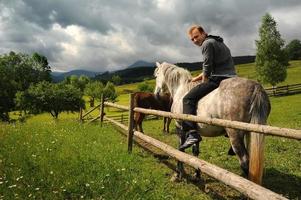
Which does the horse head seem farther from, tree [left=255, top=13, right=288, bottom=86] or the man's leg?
tree [left=255, top=13, right=288, bottom=86]

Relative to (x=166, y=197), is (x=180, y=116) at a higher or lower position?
higher

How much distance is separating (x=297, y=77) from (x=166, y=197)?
78.2 meters

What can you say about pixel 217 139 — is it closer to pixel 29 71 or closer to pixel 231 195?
pixel 231 195

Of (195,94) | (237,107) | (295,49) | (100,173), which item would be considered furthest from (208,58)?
(295,49)

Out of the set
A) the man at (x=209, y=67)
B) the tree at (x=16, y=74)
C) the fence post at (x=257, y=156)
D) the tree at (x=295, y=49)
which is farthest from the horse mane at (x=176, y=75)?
the tree at (x=295, y=49)

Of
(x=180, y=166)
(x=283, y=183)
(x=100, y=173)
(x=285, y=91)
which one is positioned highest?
(x=100, y=173)

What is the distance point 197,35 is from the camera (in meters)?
7.65

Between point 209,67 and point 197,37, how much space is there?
768mm

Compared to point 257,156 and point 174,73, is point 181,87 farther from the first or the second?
point 257,156

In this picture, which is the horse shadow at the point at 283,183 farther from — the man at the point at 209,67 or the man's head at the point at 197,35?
the man's head at the point at 197,35

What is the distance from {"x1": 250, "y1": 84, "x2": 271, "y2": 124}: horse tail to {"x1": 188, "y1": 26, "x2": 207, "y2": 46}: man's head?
1999 mm

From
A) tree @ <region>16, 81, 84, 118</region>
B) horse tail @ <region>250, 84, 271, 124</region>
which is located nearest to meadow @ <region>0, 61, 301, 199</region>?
horse tail @ <region>250, 84, 271, 124</region>

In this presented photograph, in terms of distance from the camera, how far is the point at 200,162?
233 inches

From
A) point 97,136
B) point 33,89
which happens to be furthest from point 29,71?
point 97,136
